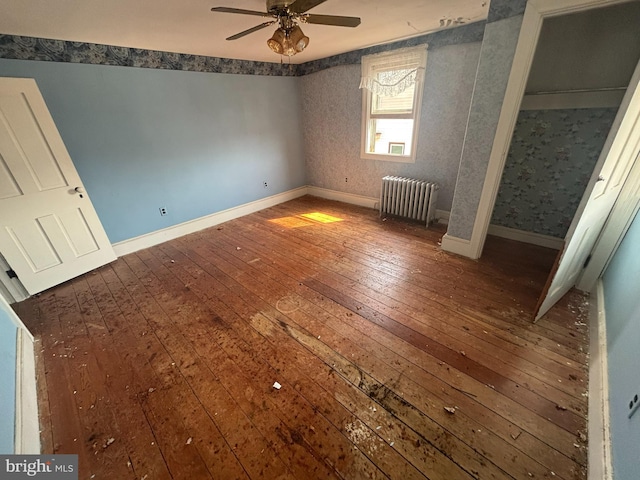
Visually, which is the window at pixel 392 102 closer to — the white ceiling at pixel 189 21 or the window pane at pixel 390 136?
the window pane at pixel 390 136

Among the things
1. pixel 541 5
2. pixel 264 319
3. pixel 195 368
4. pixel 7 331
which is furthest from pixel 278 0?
pixel 7 331

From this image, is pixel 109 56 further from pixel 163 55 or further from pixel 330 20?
Result: pixel 330 20

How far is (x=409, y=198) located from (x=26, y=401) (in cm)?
407

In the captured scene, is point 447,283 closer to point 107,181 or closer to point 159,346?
point 159,346

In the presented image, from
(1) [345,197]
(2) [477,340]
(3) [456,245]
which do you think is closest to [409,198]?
(3) [456,245]

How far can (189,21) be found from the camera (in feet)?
6.87

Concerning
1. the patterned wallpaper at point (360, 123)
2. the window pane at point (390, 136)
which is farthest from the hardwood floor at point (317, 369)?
the window pane at point (390, 136)

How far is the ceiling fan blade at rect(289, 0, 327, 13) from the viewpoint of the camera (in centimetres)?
148

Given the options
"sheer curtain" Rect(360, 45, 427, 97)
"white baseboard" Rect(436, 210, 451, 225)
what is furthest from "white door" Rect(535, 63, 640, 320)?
"sheer curtain" Rect(360, 45, 427, 97)

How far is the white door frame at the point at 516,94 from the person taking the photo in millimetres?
1757

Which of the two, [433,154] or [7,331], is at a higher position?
[433,154]

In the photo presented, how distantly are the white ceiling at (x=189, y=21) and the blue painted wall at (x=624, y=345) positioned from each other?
2.32 metres

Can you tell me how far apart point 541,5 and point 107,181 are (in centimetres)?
444

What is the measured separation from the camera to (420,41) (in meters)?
3.09
